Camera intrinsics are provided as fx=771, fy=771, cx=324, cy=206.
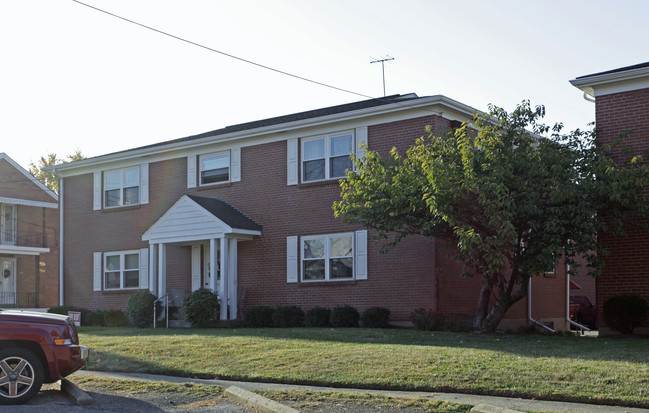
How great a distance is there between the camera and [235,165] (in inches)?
972

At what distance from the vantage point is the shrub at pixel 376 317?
20.3 meters

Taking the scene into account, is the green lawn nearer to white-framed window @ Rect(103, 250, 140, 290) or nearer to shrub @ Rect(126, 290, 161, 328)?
shrub @ Rect(126, 290, 161, 328)

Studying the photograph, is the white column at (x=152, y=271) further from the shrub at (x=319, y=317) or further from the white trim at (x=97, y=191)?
the shrub at (x=319, y=317)

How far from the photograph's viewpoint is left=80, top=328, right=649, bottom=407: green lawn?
33.9ft

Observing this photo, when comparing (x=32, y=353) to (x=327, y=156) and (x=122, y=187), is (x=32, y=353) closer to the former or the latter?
(x=327, y=156)

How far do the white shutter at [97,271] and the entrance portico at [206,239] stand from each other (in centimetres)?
334

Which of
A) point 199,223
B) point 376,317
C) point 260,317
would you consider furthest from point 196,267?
point 376,317

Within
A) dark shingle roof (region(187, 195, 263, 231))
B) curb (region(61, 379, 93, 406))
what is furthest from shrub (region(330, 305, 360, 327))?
curb (region(61, 379, 93, 406))

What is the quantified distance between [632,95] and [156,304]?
1499 centimetres

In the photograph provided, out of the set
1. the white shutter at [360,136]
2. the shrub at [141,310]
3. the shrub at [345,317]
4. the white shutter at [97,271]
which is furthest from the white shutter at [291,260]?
the white shutter at [97,271]

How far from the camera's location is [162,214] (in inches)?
1028

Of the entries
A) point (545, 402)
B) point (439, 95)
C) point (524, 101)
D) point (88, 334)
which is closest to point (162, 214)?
point (88, 334)

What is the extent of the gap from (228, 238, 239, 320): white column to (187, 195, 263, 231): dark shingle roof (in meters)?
0.62

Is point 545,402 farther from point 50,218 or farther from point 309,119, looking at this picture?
point 50,218
